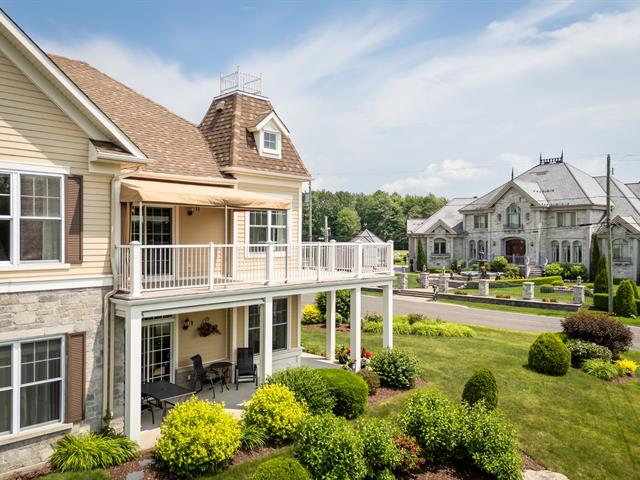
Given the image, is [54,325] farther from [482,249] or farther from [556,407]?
[482,249]

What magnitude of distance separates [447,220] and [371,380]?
158 ft

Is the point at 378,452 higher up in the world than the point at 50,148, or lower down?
lower down

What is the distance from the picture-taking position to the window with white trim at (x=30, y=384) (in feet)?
30.8

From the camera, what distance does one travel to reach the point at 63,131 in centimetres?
1027

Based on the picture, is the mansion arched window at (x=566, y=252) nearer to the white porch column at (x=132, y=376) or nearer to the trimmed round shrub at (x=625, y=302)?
the trimmed round shrub at (x=625, y=302)

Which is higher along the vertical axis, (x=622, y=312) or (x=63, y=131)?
(x=63, y=131)

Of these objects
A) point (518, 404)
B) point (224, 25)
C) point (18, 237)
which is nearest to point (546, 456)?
point (518, 404)

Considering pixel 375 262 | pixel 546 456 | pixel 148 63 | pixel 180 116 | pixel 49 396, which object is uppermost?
pixel 148 63

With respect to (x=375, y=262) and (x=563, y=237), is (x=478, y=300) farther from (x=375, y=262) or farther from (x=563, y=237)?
(x=375, y=262)

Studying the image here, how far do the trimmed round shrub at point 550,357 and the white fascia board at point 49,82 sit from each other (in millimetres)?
14908

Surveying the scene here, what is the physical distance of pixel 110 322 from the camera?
10.9 metres

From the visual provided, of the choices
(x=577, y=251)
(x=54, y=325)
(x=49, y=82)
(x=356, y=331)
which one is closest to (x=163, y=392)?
(x=54, y=325)

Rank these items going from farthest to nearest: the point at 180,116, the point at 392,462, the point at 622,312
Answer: the point at 622,312 → the point at 180,116 → the point at 392,462

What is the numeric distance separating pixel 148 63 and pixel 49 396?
10969 millimetres
